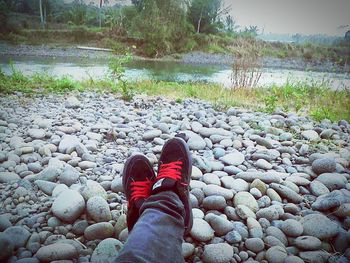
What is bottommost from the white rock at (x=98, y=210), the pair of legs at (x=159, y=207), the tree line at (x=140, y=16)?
the white rock at (x=98, y=210)

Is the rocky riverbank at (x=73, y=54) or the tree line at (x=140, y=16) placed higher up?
the tree line at (x=140, y=16)

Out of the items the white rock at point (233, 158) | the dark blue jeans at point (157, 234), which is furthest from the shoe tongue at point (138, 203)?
the white rock at point (233, 158)

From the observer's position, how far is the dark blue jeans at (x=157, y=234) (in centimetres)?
73

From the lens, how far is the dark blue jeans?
2.41ft

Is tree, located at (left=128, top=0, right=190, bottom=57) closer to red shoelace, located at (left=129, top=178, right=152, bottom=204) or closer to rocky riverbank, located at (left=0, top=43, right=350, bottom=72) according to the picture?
rocky riverbank, located at (left=0, top=43, right=350, bottom=72)

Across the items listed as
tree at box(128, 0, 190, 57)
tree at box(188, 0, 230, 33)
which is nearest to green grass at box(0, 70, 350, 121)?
tree at box(128, 0, 190, 57)

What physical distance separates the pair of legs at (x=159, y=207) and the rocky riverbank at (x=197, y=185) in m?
0.10

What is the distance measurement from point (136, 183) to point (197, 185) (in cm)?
29

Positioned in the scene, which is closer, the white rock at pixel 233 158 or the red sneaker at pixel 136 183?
the red sneaker at pixel 136 183

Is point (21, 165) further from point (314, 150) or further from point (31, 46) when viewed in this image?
point (31, 46)

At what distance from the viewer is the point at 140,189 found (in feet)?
3.76

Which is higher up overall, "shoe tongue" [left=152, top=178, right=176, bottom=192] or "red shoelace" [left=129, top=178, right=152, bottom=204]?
"shoe tongue" [left=152, top=178, right=176, bottom=192]

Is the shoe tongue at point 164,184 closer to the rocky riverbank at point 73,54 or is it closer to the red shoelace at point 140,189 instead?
the red shoelace at point 140,189

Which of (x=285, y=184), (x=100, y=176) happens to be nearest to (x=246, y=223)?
(x=285, y=184)
